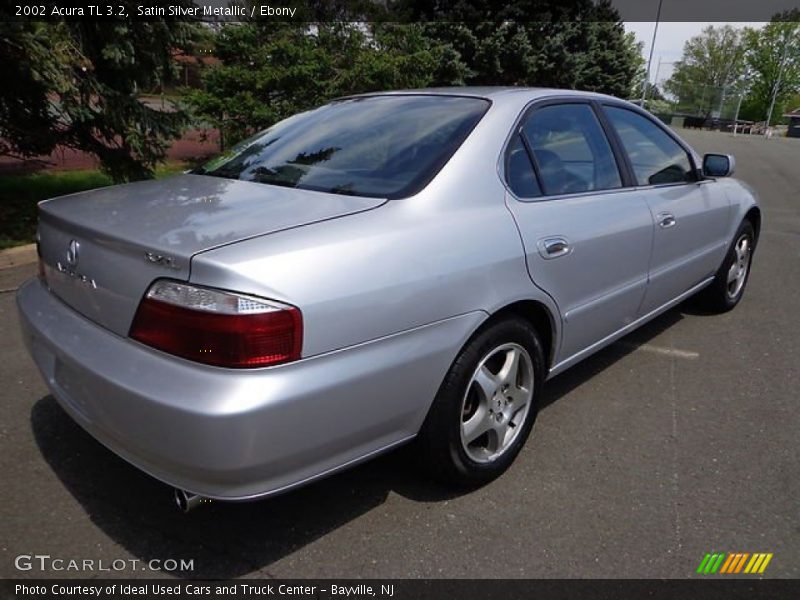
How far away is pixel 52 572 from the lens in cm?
207

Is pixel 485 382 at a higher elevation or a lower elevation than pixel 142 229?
lower

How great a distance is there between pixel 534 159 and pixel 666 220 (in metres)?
1.14

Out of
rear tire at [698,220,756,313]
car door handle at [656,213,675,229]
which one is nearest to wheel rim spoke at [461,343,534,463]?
car door handle at [656,213,675,229]

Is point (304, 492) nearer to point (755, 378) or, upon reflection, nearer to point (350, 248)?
point (350, 248)

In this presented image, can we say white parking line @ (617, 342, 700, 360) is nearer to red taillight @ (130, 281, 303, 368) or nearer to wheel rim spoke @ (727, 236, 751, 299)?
wheel rim spoke @ (727, 236, 751, 299)

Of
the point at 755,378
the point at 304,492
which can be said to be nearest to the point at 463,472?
the point at 304,492

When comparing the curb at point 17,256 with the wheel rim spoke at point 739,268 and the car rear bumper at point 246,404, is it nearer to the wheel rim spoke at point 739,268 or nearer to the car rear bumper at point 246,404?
the car rear bumper at point 246,404

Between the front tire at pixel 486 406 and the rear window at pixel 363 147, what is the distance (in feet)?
2.21

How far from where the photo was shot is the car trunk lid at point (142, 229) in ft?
6.27

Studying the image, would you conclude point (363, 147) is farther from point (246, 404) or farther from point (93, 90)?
point (93, 90)

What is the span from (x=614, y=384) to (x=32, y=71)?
5.46 metres

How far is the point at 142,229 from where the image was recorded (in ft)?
6.66

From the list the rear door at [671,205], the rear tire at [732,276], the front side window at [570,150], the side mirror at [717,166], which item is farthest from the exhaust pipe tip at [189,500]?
the rear tire at [732,276]

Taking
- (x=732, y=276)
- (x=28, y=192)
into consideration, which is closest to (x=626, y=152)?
(x=732, y=276)
